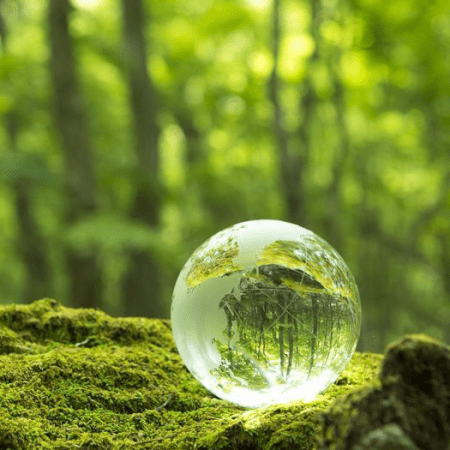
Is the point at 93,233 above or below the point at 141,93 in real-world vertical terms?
below

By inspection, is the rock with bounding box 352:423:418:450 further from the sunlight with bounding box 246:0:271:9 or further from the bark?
the sunlight with bounding box 246:0:271:9

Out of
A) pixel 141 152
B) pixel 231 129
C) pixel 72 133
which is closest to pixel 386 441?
pixel 72 133

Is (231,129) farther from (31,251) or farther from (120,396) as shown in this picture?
(120,396)

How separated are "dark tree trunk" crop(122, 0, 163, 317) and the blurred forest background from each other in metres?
0.03

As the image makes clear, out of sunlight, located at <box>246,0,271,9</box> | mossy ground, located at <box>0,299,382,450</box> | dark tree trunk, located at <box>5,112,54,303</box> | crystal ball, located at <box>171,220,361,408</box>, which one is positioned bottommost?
dark tree trunk, located at <box>5,112,54,303</box>

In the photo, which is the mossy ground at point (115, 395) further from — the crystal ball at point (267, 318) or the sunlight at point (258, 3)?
the sunlight at point (258, 3)

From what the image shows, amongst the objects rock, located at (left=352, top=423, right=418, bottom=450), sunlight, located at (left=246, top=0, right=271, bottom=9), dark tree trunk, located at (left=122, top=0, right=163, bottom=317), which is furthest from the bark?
dark tree trunk, located at (left=122, top=0, right=163, bottom=317)

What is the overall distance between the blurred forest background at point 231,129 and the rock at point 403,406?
473 cm

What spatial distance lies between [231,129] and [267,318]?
1217cm

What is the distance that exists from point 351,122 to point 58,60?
7.13 meters

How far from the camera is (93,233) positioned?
8.43 metres

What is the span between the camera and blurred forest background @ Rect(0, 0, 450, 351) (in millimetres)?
6785

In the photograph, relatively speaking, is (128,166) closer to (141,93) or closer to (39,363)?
(141,93)

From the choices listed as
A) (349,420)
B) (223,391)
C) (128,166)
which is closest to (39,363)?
(223,391)
